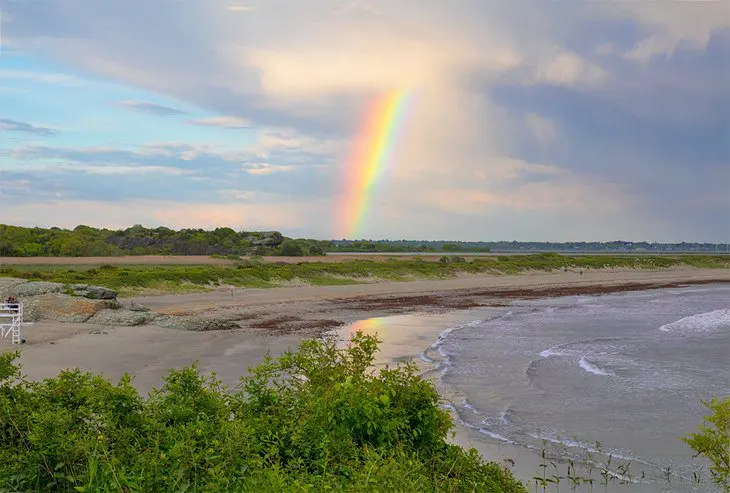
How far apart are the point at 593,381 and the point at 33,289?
2432 centimetres

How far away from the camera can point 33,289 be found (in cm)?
2864

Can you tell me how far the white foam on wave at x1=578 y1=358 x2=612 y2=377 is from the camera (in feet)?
61.3

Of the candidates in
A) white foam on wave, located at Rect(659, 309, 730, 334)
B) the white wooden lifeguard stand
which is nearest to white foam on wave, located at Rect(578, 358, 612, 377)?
white foam on wave, located at Rect(659, 309, 730, 334)

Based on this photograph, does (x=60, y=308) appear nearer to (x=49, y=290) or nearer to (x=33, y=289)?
(x=49, y=290)

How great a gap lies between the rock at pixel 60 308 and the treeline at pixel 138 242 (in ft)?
201

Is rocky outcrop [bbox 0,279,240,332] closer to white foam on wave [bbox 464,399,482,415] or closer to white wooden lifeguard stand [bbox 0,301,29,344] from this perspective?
white wooden lifeguard stand [bbox 0,301,29,344]

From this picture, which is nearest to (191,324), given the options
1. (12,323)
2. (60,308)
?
(60,308)

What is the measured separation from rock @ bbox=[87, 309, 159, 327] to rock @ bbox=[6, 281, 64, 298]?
381cm

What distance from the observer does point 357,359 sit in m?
8.14

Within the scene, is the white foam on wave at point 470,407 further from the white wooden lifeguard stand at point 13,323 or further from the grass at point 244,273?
the grass at point 244,273

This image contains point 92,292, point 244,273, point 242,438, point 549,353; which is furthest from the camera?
point 244,273

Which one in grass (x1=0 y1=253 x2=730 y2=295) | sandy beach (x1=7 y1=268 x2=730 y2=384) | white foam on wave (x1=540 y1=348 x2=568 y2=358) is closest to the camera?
sandy beach (x1=7 y1=268 x2=730 y2=384)

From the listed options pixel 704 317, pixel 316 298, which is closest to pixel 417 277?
pixel 316 298

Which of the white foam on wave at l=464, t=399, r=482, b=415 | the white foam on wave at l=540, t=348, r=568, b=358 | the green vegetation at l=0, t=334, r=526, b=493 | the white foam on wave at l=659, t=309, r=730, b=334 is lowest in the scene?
the white foam on wave at l=659, t=309, r=730, b=334
